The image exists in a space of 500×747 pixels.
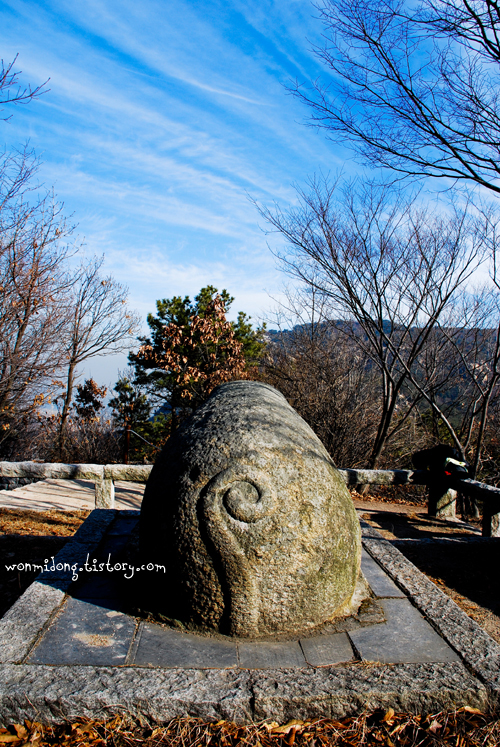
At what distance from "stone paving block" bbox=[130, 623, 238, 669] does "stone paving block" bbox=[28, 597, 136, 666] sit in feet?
0.27

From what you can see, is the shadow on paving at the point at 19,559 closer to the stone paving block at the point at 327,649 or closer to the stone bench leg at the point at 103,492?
the stone bench leg at the point at 103,492

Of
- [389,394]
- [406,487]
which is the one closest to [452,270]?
[389,394]

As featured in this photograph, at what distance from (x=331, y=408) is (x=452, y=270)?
154 inches

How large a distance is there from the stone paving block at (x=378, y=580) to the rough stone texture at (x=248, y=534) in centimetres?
49

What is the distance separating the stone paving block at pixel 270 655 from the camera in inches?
87.3

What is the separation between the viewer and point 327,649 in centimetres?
237

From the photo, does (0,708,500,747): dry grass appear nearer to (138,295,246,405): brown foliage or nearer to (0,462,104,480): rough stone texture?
(0,462,104,480): rough stone texture

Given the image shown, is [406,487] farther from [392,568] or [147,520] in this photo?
[147,520]

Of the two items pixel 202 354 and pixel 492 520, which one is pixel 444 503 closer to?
pixel 492 520

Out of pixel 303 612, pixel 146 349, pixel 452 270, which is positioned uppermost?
pixel 452 270

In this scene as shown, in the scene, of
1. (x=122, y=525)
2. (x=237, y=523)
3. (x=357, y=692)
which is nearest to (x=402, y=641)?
(x=357, y=692)

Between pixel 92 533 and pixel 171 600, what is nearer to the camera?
pixel 171 600

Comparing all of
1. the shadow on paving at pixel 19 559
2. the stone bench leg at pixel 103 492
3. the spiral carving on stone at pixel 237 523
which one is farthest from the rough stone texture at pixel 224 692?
the stone bench leg at pixel 103 492

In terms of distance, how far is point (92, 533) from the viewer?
384cm
